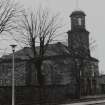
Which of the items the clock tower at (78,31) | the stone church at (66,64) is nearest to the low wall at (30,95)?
the stone church at (66,64)

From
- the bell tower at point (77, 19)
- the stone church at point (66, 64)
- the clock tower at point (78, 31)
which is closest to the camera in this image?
the stone church at point (66, 64)

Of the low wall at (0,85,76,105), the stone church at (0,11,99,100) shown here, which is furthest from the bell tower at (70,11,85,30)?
the low wall at (0,85,76,105)

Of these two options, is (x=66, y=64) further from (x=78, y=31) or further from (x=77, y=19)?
(x=77, y=19)

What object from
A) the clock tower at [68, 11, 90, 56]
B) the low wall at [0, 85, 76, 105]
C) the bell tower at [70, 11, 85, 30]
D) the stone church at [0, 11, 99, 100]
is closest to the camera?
the low wall at [0, 85, 76, 105]

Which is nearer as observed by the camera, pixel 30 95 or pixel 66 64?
pixel 30 95

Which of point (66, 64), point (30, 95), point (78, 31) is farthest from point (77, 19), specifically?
point (30, 95)

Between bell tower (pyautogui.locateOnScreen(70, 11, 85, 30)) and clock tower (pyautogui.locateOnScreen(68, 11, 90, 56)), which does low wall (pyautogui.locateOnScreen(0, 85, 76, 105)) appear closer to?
clock tower (pyautogui.locateOnScreen(68, 11, 90, 56))

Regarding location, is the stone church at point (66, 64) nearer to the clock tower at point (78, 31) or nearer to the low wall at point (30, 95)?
the clock tower at point (78, 31)

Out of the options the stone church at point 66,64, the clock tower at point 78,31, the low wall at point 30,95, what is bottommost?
the low wall at point 30,95

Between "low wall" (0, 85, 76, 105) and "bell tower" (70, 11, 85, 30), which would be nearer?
"low wall" (0, 85, 76, 105)

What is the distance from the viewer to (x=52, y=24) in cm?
4391

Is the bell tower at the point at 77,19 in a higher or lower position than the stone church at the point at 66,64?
higher

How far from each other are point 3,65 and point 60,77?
15.0 m

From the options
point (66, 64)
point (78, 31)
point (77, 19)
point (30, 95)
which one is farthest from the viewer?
point (77, 19)
